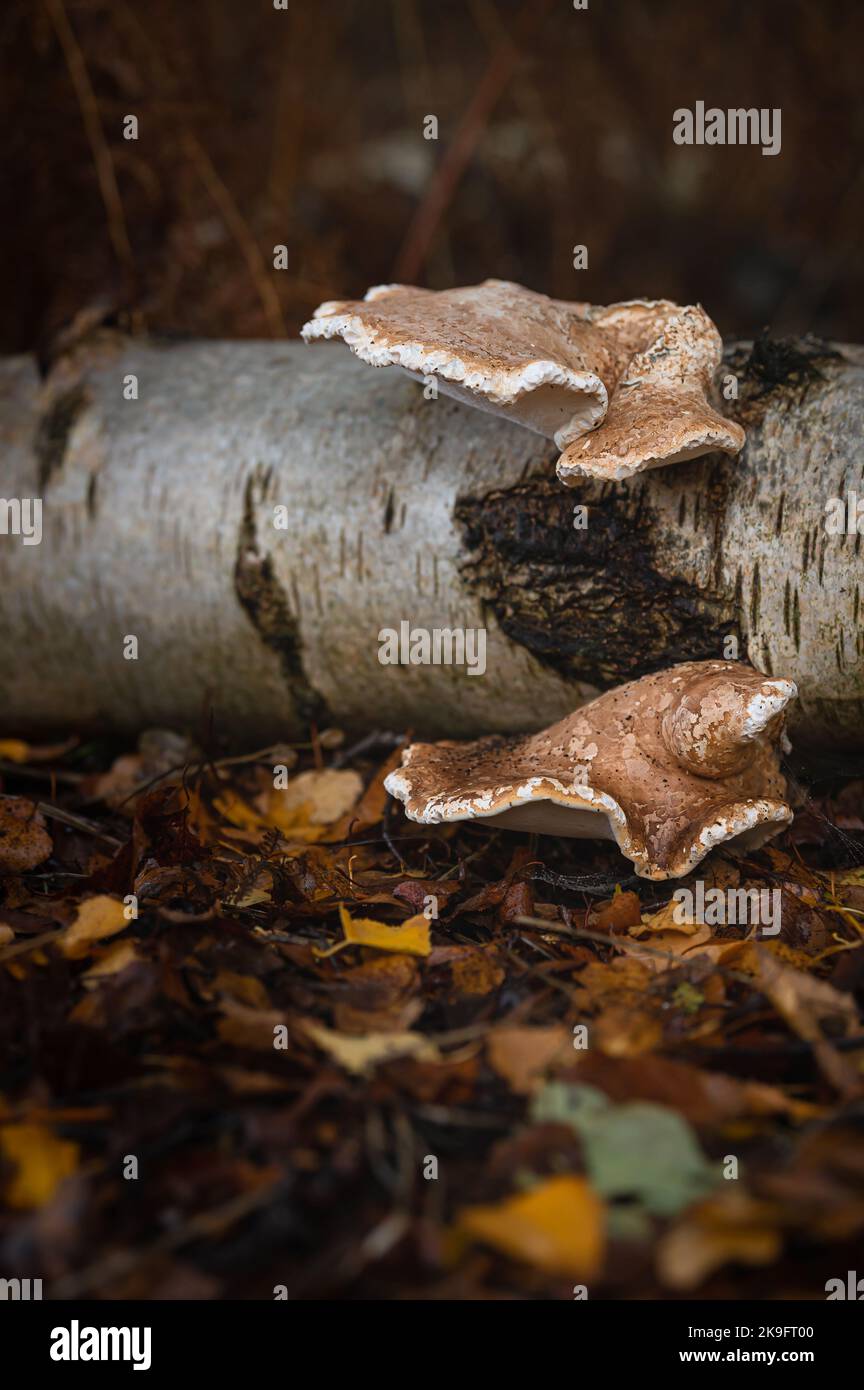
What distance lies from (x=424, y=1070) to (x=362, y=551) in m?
2.03

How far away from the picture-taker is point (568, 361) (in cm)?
290

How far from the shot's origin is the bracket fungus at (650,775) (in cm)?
268

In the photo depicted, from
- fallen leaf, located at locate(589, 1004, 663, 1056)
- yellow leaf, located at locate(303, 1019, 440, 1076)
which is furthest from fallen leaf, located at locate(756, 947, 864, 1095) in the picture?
yellow leaf, located at locate(303, 1019, 440, 1076)

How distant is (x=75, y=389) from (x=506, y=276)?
5420mm

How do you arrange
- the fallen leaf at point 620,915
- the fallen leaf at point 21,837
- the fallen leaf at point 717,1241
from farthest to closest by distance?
the fallen leaf at point 21,837
the fallen leaf at point 620,915
the fallen leaf at point 717,1241

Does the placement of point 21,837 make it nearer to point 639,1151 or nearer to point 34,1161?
point 34,1161

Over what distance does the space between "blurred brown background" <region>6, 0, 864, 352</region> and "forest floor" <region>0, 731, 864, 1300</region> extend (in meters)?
2.30

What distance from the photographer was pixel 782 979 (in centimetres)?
222

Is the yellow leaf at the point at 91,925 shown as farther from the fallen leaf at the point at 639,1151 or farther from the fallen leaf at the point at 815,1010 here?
the fallen leaf at the point at 815,1010

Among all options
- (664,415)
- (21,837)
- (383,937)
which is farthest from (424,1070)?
(664,415)

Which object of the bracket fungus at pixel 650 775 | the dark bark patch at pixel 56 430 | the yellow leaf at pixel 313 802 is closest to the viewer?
the bracket fungus at pixel 650 775

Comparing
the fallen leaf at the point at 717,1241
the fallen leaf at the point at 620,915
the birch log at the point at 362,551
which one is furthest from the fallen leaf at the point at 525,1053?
the birch log at the point at 362,551
